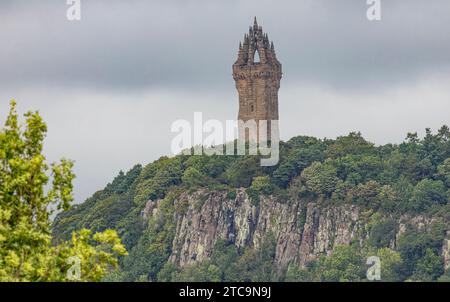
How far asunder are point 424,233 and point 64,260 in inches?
5678

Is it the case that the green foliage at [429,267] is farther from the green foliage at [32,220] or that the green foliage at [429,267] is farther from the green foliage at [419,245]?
the green foliage at [32,220]

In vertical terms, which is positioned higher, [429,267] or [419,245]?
[419,245]

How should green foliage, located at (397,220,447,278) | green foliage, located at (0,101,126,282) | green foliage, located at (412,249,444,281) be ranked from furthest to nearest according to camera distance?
green foliage, located at (397,220,447,278)
green foliage, located at (412,249,444,281)
green foliage, located at (0,101,126,282)

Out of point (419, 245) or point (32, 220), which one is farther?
point (419, 245)

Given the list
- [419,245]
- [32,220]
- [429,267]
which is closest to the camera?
[32,220]

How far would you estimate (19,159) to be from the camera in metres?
58.9

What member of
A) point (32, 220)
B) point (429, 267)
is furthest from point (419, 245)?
point (32, 220)

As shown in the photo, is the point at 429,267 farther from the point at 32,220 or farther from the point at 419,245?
the point at 32,220

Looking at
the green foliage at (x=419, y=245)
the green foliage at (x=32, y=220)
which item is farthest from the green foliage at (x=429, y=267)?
the green foliage at (x=32, y=220)

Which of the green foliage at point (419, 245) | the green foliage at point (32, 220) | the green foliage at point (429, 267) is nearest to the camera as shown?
the green foliage at point (32, 220)

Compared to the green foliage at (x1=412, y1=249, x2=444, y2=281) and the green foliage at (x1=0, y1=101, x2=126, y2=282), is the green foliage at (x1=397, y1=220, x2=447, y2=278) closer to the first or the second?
the green foliage at (x1=412, y1=249, x2=444, y2=281)

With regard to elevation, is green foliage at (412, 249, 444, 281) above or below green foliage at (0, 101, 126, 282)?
above

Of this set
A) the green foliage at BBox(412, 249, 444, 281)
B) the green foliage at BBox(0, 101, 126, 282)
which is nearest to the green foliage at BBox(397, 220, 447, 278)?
the green foliage at BBox(412, 249, 444, 281)
